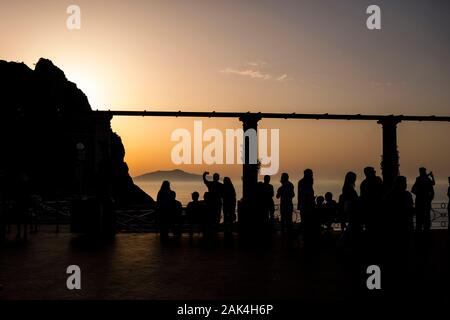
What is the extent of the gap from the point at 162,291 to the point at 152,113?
22.7ft

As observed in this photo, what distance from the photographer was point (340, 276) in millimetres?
6750

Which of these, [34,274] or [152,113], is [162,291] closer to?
[34,274]

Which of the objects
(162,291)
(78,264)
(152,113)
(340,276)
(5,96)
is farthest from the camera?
(5,96)

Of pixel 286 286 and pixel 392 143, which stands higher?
pixel 392 143

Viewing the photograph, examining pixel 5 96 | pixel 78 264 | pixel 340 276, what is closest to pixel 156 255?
pixel 78 264

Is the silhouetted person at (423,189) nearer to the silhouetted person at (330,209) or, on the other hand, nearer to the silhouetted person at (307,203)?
the silhouetted person at (330,209)

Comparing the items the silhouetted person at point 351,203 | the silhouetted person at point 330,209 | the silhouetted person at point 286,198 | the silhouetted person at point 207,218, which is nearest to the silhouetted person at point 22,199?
the silhouetted person at point 207,218

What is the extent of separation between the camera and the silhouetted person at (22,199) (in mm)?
11570

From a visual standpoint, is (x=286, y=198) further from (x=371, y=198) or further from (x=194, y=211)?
(x=371, y=198)

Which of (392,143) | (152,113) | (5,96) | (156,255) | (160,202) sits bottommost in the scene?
(156,255)

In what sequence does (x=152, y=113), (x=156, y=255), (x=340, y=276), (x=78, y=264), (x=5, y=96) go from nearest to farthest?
(x=340, y=276) → (x=78, y=264) → (x=156, y=255) → (x=152, y=113) → (x=5, y=96)

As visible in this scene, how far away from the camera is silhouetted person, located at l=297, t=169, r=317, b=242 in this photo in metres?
10.4

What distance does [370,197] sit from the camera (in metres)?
8.14
